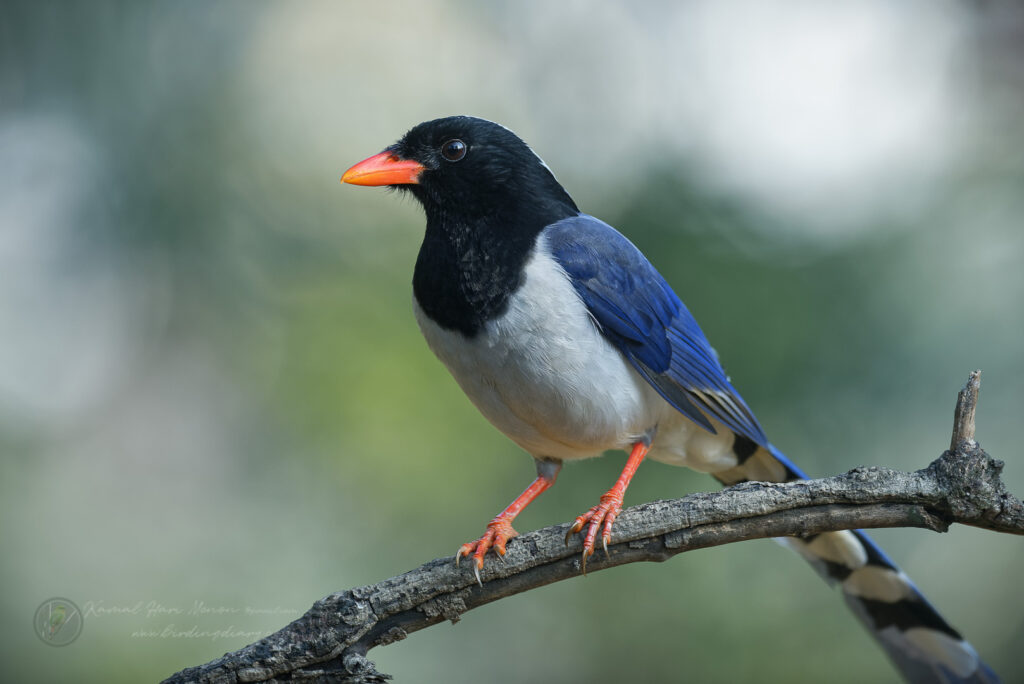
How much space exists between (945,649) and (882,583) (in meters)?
0.41

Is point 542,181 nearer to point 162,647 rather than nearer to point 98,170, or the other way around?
point 162,647

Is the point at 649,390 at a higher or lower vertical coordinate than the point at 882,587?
higher

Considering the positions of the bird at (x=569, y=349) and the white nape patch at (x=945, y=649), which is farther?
the white nape patch at (x=945, y=649)

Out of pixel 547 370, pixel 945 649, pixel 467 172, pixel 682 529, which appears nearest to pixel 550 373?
pixel 547 370

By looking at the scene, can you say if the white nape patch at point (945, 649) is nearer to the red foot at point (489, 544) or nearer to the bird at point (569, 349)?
the bird at point (569, 349)

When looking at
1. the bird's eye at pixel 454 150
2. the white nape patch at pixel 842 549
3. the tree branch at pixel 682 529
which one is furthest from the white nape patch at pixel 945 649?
the bird's eye at pixel 454 150

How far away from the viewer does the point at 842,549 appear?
436 centimetres

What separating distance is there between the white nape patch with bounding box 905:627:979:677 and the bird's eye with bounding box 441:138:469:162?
3453 millimetres

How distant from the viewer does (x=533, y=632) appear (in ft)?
19.2

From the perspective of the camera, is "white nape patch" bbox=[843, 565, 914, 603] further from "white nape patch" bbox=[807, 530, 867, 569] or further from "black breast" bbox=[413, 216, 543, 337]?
"black breast" bbox=[413, 216, 543, 337]

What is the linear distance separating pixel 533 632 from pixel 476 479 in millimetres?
1187

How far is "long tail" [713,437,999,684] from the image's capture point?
13.4ft

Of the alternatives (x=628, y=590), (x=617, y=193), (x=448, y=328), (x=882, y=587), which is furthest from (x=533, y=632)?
(x=617, y=193)

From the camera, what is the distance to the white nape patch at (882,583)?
14.0 ft
